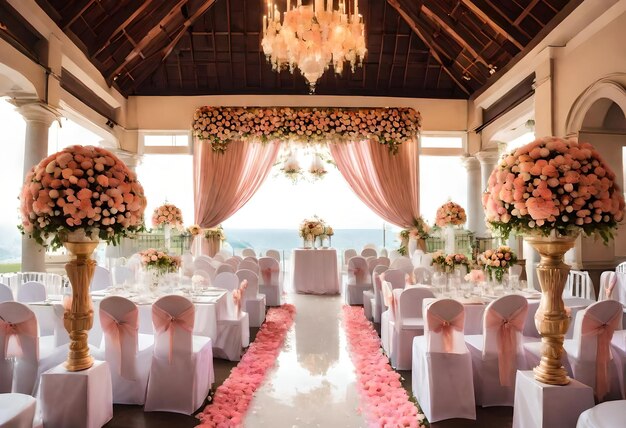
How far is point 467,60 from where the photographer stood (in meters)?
9.78

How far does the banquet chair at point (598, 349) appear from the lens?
3328 millimetres

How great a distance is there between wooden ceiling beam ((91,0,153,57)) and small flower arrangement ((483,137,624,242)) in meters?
7.10

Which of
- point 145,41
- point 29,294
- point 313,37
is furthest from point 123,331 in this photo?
point 145,41

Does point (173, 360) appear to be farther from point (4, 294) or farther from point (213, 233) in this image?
point (213, 233)

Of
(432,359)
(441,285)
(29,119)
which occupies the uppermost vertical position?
(29,119)

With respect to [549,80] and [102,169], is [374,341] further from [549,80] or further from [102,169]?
[549,80]

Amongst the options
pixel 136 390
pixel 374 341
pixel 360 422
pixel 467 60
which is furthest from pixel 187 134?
pixel 360 422

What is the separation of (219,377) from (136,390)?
952 millimetres

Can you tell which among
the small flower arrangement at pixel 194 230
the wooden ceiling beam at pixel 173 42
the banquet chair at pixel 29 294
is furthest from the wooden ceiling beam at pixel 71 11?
the small flower arrangement at pixel 194 230

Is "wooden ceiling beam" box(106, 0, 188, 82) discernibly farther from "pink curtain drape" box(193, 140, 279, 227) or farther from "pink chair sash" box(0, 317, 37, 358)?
"pink chair sash" box(0, 317, 37, 358)

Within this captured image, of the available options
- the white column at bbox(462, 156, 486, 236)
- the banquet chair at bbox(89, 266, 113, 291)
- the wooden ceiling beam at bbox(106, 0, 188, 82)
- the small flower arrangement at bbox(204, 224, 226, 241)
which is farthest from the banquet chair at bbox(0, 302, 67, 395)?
the white column at bbox(462, 156, 486, 236)

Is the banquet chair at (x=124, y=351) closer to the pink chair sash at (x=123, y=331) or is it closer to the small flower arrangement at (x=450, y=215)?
the pink chair sash at (x=123, y=331)

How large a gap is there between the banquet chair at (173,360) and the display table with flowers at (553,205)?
230 centimetres

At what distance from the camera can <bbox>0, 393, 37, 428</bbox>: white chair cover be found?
87.4 inches
